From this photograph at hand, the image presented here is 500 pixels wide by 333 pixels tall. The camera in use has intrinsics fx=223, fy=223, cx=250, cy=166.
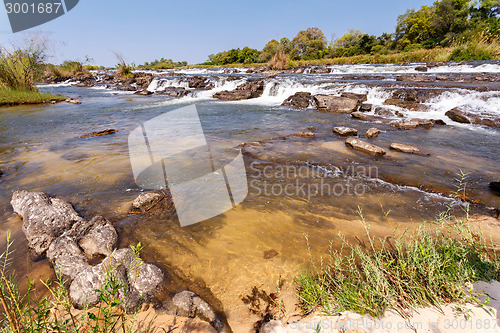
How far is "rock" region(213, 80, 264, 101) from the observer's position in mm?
14961

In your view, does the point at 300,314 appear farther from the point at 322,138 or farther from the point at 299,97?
the point at 299,97

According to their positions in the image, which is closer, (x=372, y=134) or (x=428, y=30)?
(x=372, y=134)

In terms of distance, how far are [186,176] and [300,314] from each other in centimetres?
308

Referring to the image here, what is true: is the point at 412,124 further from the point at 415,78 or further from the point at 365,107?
the point at 415,78

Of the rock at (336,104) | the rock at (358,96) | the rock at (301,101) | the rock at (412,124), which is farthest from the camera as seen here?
the rock at (301,101)

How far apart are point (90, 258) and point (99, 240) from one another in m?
0.18

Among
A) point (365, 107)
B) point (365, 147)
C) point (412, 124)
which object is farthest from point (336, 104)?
point (365, 147)

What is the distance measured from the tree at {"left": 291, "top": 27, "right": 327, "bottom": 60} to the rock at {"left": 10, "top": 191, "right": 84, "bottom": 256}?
56.6 m

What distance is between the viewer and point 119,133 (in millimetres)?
7297

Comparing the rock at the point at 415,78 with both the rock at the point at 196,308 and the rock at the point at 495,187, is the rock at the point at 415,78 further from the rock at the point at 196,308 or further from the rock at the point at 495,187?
the rock at the point at 196,308

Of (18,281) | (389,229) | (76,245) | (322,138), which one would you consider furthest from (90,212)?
(322,138)

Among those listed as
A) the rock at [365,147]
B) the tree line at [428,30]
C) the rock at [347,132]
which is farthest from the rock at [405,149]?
the tree line at [428,30]

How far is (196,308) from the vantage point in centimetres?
175

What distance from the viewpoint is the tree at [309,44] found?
52.5m
